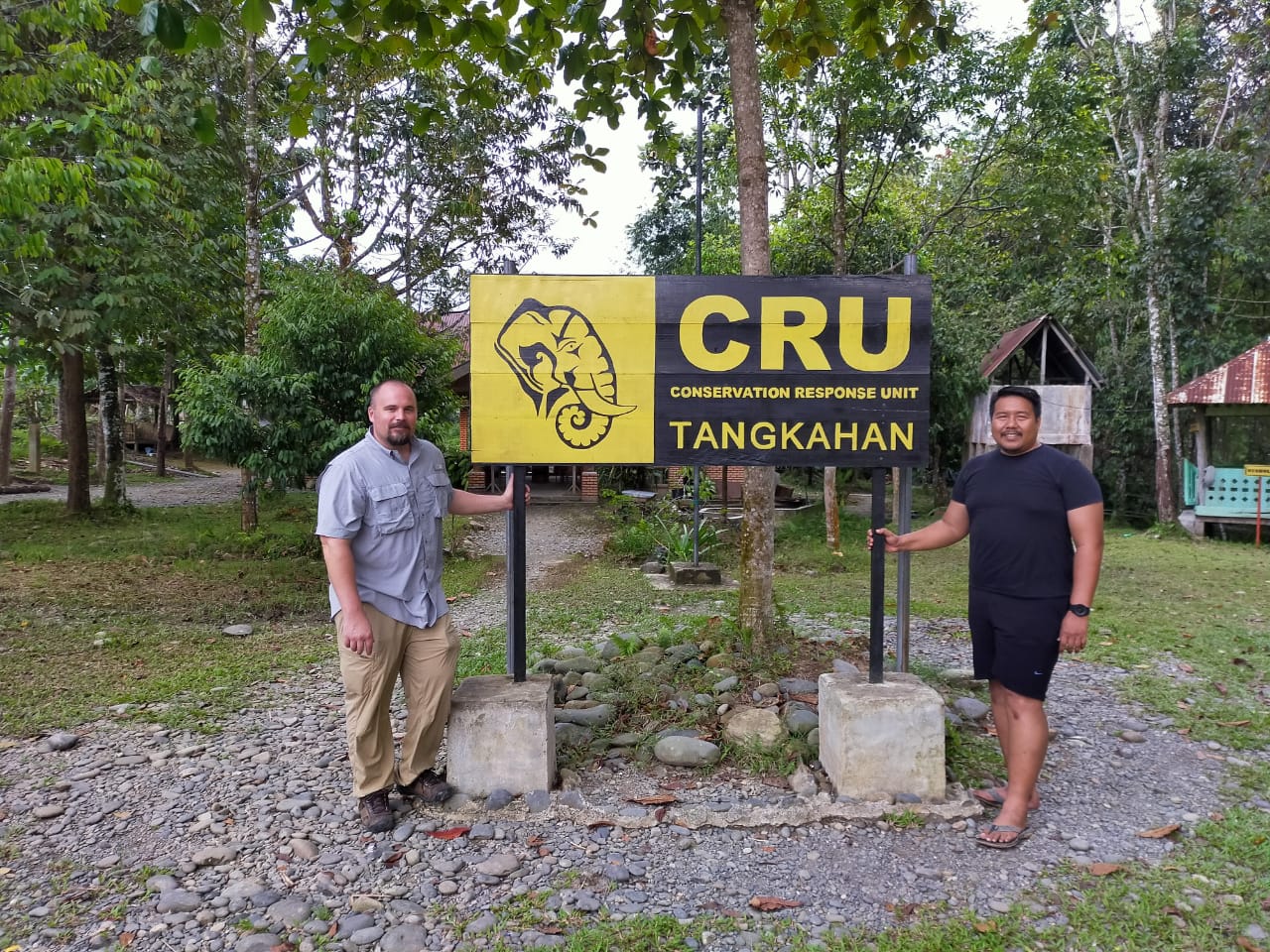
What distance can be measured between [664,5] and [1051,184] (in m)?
8.98

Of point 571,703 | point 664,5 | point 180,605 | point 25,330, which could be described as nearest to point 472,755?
point 571,703

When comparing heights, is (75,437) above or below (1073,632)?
above

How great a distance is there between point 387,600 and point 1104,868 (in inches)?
122

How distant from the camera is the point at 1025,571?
3.26 metres

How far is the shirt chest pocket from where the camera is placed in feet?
11.4

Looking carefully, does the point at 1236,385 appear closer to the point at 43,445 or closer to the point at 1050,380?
the point at 1050,380

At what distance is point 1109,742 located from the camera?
4.37 metres

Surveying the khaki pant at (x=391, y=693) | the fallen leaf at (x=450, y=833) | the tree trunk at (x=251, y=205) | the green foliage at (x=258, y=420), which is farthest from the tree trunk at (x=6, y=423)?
the fallen leaf at (x=450, y=833)

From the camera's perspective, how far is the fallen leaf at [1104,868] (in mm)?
3041

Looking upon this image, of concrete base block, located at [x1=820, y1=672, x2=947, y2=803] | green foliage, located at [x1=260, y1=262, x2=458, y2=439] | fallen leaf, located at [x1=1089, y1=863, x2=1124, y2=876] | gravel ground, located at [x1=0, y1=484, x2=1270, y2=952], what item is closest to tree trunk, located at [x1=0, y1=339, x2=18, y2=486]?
green foliage, located at [x1=260, y1=262, x2=458, y2=439]

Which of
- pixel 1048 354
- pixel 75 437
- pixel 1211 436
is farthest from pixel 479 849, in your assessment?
pixel 1048 354

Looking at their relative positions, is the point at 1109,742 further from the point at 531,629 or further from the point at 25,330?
the point at 25,330

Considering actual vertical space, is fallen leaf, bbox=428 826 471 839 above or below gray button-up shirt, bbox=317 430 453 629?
below

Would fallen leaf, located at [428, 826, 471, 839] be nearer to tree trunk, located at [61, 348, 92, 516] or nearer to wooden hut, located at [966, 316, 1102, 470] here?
tree trunk, located at [61, 348, 92, 516]
